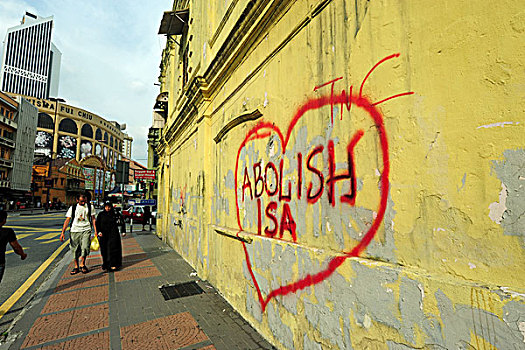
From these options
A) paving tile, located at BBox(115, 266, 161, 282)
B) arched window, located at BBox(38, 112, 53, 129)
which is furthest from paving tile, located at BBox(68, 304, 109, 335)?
arched window, located at BBox(38, 112, 53, 129)

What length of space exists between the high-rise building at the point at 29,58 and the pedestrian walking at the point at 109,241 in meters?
115

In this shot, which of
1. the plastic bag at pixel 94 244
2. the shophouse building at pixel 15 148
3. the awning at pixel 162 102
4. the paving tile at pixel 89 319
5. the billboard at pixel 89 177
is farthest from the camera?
the billboard at pixel 89 177

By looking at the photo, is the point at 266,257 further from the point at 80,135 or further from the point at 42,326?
the point at 80,135

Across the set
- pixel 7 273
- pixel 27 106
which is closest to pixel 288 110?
pixel 7 273

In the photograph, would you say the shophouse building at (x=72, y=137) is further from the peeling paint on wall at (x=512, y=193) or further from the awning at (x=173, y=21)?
the peeling paint on wall at (x=512, y=193)

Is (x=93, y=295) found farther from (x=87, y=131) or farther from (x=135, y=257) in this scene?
(x=87, y=131)

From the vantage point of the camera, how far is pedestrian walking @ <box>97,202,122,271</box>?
661cm

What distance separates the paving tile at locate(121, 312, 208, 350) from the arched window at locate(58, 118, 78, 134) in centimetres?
7965

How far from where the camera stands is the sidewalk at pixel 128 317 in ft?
10.7

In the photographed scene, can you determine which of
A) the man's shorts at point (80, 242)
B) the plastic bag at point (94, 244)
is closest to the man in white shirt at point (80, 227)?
the man's shorts at point (80, 242)

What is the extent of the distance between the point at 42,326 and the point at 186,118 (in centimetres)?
575

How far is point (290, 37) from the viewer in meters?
3.09

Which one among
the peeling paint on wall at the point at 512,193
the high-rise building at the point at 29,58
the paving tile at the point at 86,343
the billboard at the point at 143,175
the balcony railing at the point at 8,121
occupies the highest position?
the high-rise building at the point at 29,58

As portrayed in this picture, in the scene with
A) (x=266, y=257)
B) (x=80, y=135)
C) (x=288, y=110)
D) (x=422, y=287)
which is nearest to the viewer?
(x=422, y=287)
